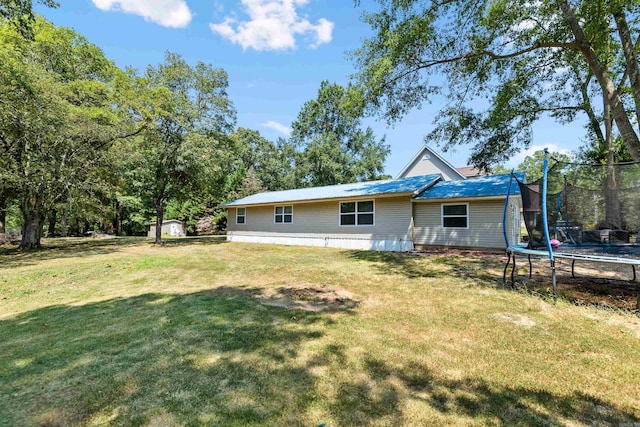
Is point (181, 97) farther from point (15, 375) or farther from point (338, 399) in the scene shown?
point (338, 399)

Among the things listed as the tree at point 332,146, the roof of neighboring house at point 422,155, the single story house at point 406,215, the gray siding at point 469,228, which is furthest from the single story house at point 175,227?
the gray siding at point 469,228

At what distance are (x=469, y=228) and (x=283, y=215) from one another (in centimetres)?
975

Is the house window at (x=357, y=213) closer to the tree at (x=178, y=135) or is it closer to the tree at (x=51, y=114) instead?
the tree at (x=178, y=135)

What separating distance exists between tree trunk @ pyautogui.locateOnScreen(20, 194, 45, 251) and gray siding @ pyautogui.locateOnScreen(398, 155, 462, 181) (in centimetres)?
2226

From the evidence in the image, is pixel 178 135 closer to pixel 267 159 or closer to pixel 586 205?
pixel 586 205

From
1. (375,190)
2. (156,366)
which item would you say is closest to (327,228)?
(375,190)

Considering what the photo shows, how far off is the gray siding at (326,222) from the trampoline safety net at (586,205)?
6.50 metres

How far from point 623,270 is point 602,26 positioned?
6.04m

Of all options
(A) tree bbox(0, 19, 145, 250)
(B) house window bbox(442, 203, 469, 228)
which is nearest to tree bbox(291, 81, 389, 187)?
(A) tree bbox(0, 19, 145, 250)

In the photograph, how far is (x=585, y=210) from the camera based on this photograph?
20.3ft

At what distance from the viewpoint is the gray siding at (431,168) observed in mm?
21516

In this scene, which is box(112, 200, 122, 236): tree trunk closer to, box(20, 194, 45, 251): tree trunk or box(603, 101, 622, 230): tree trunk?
box(20, 194, 45, 251): tree trunk

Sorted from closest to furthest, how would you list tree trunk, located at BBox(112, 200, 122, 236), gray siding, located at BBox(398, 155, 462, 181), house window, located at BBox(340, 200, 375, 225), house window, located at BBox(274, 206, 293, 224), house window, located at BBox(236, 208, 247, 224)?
house window, located at BBox(340, 200, 375, 225) < house window, located at BBox(274, 206, 293, 224) < house window, located at BBox(236, 208, 247, 224) < gray siding, located at BBox(398, 155, 462, 181) < tree trunk, located at BBox(112, 200, 122, 236)

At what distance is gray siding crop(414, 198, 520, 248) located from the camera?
11492 millimetres
